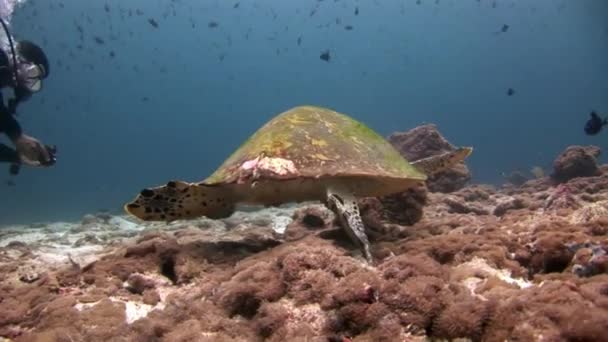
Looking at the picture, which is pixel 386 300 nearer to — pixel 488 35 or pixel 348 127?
pixel 348 127

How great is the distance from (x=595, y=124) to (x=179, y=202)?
33.8 ft

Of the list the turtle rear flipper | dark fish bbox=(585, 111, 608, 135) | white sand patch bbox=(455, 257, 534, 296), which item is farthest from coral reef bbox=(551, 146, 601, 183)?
white sand patch bbox=(455, 257, 534, 296)

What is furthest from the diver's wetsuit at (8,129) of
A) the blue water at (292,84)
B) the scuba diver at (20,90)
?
the blue water at (292,84)

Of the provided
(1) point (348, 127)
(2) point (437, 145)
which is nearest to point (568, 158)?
(2) point (437, 145)

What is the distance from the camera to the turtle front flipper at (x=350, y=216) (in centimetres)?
448

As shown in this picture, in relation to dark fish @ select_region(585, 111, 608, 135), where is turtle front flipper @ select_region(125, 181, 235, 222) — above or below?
below

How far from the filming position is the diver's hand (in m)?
8.03

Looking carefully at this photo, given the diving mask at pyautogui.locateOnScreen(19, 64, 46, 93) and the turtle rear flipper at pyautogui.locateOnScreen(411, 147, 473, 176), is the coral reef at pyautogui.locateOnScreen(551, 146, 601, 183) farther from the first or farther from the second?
the diving mask at pyautogui.locateOnScreen(19, 64, 46, 93)

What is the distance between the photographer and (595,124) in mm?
10414

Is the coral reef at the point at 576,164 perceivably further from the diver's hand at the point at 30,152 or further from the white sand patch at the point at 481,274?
the diver's hand at the point at 30,152

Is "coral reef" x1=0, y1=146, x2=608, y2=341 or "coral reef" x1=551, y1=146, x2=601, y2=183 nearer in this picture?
"coral reef" x1=0, y1=146, x2=608, y2=341

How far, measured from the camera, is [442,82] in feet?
490

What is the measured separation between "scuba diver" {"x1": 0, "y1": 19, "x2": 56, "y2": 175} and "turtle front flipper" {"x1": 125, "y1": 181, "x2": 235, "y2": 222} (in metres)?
4.34

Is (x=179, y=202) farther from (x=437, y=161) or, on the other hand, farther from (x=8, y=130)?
(x=8, y=130)
